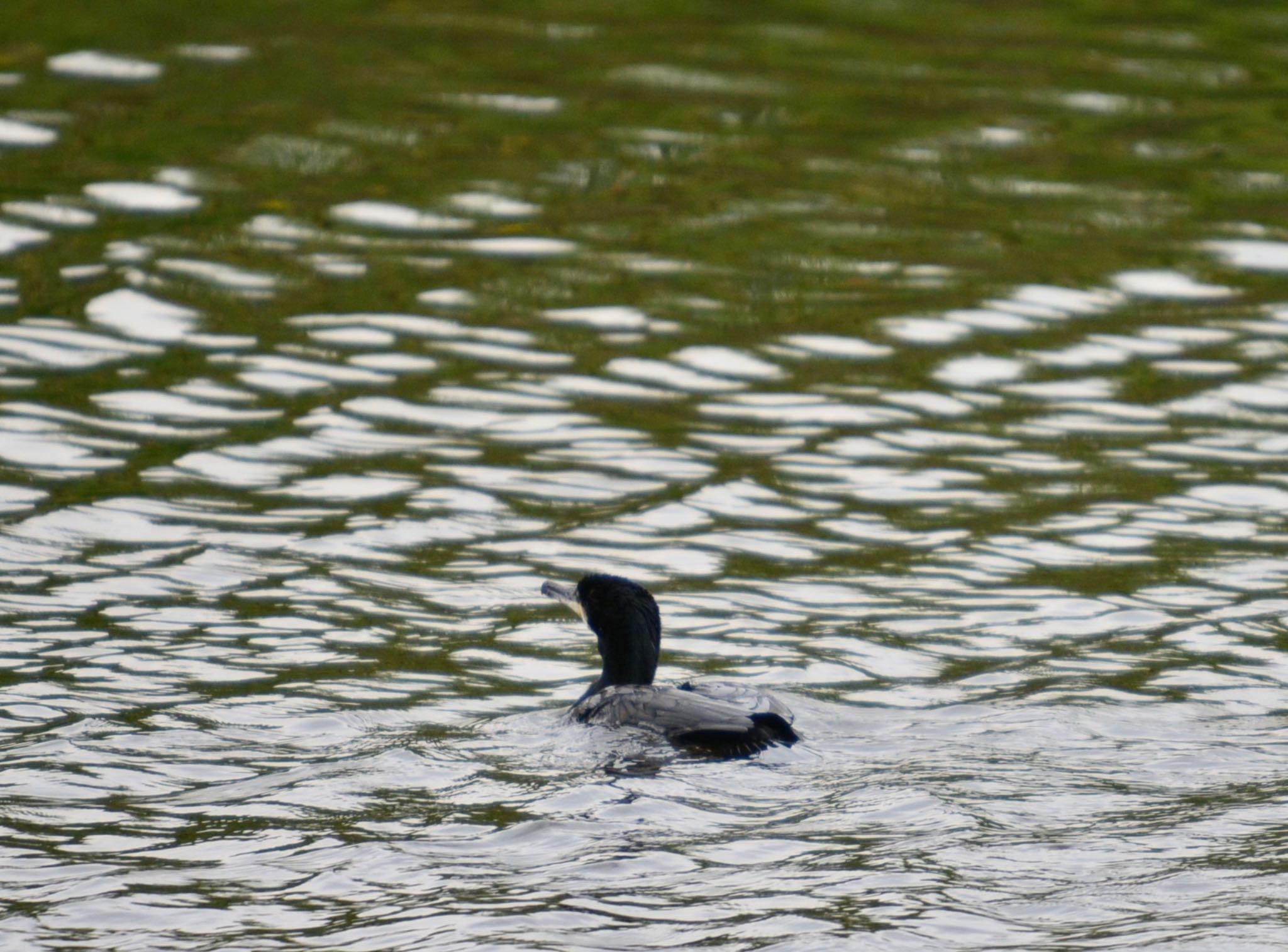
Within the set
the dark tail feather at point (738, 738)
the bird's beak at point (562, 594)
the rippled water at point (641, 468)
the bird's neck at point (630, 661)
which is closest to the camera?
the rippled water at point (641, 468)

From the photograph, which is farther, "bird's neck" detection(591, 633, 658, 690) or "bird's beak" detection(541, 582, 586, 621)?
"bird's beak" detection(541, 582, 586, 621)

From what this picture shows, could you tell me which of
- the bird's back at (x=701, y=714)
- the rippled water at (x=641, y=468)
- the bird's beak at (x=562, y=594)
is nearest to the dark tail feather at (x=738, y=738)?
the bird's back at (x=701, y=714)

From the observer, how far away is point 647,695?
27.1 ft

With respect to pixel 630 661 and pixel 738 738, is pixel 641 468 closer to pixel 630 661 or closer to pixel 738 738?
pixel 630 661

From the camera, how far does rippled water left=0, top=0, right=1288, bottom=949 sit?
6.83 m

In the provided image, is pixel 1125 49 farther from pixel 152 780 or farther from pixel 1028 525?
pixel 152 780

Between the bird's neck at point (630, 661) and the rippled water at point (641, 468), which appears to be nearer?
the rippled water at point (641, 468)

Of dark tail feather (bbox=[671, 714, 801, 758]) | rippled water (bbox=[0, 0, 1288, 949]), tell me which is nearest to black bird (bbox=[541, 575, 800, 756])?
dark tail feather (bbox=[671, 714, 801, 758])

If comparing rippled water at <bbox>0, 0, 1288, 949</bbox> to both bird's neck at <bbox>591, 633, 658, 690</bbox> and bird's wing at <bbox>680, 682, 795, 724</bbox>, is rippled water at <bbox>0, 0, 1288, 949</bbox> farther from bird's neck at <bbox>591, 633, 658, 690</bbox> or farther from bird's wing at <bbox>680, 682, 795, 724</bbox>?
bird's neck at <bbox>591, 633, 658, 690</bbox>

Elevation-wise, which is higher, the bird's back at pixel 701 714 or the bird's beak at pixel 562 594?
the bird's beak at pixel 562 594

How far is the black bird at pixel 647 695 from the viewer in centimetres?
800

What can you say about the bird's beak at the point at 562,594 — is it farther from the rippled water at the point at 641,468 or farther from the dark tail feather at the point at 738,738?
the dark tail feather at the point at 738,738

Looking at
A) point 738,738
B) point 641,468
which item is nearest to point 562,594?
point 738,738

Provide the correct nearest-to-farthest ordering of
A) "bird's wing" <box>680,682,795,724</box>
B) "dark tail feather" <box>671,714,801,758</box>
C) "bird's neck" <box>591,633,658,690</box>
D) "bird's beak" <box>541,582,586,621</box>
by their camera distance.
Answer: "dark tail feather" <box>671,714,801,758</box>, "bird's wing" <box>680,682,795,724</box>, "bird's neck" <box>591,633,658,690</box>, "bird's beak" <box>541,582,586,621</box>
